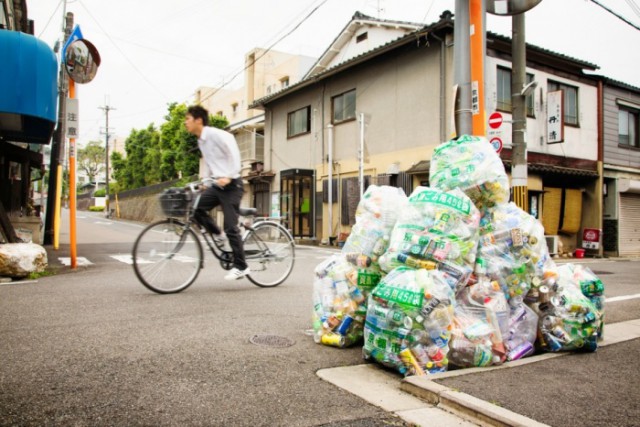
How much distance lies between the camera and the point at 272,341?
3.45 metres

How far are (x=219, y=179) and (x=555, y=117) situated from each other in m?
13.5

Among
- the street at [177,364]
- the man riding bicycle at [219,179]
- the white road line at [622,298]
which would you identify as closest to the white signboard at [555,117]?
the white road line at [622,298]

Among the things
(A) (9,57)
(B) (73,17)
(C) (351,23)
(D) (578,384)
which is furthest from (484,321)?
(C) (351,23)

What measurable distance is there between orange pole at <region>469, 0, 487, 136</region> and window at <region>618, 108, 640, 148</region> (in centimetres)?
1623

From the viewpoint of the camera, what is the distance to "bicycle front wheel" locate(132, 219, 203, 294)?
5.04 metres

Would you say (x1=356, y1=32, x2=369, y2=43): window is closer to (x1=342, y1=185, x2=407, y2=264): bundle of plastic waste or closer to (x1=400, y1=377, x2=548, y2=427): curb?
(x1=342, y1=185, x2=407, y2=264): bundle of plastic waste

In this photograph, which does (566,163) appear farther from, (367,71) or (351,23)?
(351,23)

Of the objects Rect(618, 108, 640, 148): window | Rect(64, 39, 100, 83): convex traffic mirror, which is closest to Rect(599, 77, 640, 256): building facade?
Rect(618, 108, 640, 148): window

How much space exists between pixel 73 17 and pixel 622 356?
14627 mm

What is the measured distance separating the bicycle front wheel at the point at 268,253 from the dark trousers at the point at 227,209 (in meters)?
0.35

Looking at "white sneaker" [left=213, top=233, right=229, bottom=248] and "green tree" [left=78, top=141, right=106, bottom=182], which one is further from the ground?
"green tree" [left=78, top=141, right=106, bottom=182]

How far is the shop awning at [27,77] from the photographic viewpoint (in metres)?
7.28

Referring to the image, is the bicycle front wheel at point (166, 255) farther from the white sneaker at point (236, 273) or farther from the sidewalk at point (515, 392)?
the sidewalk at point (515, 392)

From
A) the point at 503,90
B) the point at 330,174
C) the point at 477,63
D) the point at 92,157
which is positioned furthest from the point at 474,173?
the point at 92,157
